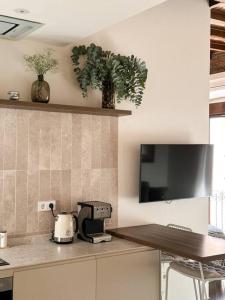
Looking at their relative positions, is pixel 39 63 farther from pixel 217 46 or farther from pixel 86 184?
pixel 217 46

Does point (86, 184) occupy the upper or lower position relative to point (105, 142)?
lower

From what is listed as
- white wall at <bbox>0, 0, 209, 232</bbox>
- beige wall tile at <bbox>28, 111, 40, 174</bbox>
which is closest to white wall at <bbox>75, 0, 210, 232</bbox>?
white wall at <bbox>0, 0, 209, 232</bbox>

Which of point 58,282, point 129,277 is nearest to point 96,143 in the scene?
point 129,277

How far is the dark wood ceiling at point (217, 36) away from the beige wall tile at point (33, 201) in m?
2.53

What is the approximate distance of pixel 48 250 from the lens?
2.66 metres

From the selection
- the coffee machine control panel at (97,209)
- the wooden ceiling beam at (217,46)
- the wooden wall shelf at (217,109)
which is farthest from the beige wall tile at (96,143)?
the wooden wall shelf at (217,109)

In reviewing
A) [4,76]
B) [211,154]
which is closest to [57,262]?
[4,76]

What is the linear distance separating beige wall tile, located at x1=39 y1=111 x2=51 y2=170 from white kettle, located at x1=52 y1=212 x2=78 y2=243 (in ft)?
1.32

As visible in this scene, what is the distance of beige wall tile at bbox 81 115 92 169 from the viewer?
3203mm

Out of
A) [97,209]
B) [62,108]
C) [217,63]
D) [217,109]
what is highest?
[217,63]

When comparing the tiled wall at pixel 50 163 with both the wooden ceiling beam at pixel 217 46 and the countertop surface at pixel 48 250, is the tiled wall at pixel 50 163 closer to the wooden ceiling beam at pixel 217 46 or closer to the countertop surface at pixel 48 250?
the countertop surface at pixel 48 250

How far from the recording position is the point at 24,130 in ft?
9.62

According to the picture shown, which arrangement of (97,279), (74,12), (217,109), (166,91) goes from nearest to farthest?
1. (74,12)
2. (97,279)
3. (166,91)
4. (217,109)

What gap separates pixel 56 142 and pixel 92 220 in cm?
64
